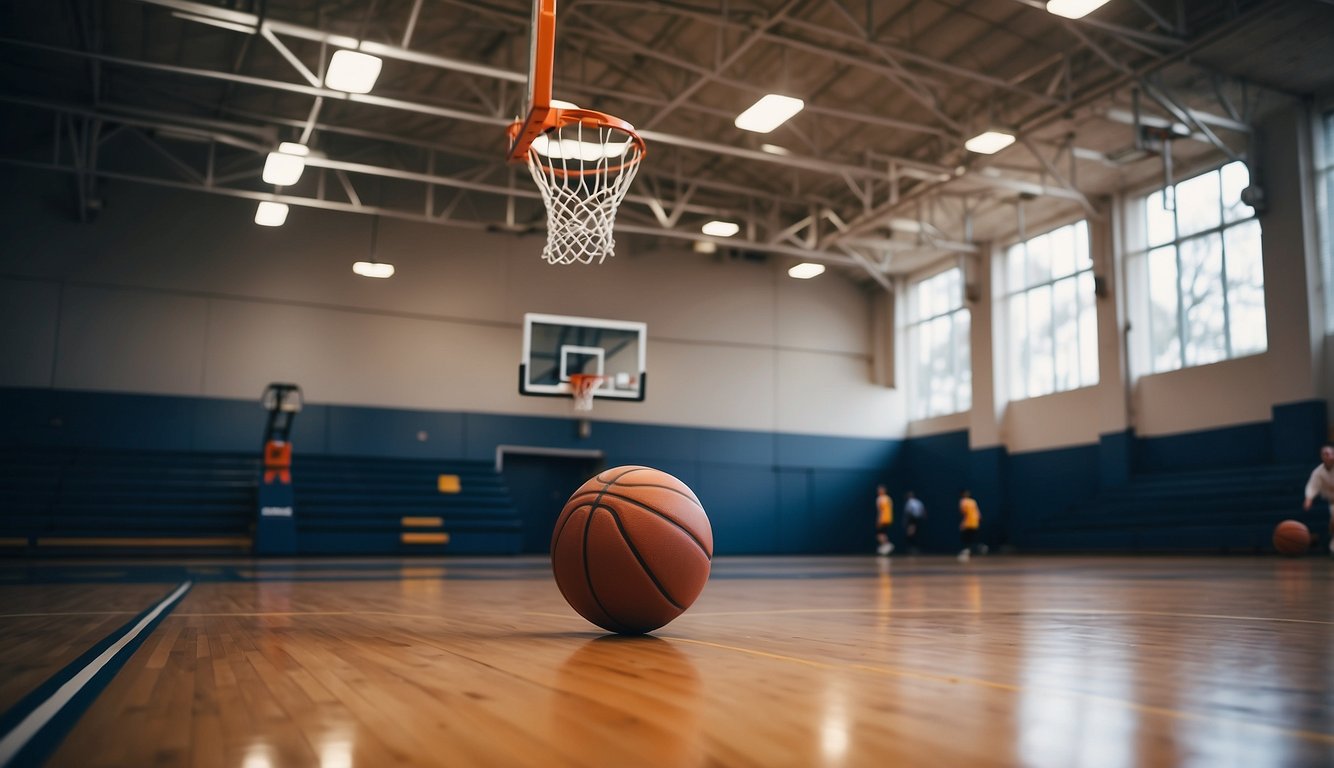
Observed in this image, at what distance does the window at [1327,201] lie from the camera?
13.4 m

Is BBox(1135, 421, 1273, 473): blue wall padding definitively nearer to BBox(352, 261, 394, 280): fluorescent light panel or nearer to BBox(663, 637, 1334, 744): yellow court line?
BBox(352, 261, 394, 280): fluorescent light panel

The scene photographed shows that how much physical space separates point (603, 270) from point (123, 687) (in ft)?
56.6

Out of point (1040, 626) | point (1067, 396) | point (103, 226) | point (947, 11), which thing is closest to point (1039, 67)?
point (947, 11)

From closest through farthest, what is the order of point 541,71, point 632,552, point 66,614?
point 632,552 → point 66,614 → point 541,71

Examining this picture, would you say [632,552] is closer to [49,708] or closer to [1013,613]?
[49,708]

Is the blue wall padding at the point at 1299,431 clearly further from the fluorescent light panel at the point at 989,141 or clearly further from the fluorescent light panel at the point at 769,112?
the fluorescent light panel at the point at 769,112

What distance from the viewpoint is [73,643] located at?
3068 mm

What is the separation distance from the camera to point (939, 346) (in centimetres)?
2066

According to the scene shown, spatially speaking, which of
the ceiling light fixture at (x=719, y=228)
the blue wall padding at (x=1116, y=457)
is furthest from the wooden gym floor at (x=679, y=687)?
the blue wall padding at (x=1116, y=457)

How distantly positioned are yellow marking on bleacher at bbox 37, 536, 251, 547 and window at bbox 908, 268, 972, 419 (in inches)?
534

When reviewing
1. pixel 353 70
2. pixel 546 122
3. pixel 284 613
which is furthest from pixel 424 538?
pixel 284 613

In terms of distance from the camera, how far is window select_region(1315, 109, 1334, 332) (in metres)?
13.4

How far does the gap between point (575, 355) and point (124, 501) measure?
284 inches

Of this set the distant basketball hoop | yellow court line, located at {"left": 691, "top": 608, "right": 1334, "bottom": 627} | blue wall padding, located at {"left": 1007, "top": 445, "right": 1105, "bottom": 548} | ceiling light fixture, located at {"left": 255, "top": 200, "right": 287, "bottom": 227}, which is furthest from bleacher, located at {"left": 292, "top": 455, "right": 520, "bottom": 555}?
yellow court line, located at {"left": 691, "top": 608, "right": 1334, "bottom": 627}
